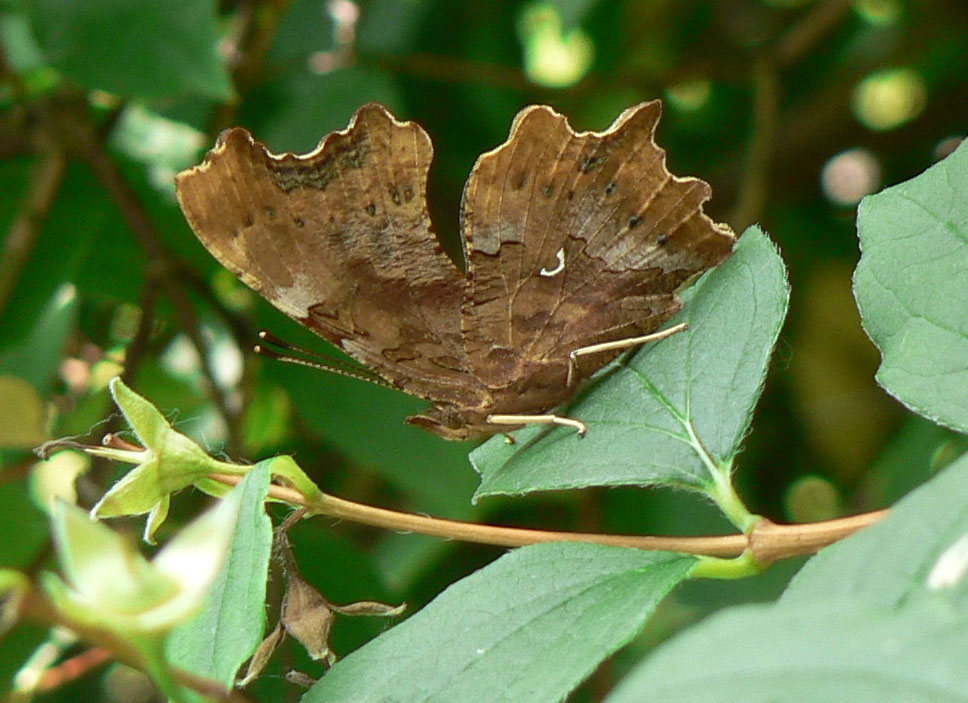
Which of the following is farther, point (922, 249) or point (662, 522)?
point (662, 522)

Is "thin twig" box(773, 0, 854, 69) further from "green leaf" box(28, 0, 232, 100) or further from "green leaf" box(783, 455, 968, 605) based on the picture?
"green leaf" box(783, 455, 968, 605)

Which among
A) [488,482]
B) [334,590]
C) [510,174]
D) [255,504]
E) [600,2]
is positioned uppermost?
[600,2]

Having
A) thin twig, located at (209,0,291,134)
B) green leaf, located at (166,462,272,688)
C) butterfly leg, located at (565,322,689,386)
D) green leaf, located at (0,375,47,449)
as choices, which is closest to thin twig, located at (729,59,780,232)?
thin twig, located at (209,0,291,134)

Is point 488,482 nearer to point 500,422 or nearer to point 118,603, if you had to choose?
point 500,422

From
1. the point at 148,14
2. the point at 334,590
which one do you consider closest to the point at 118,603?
the point at 334,590

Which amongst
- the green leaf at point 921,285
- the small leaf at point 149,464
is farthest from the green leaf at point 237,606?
the green leaf at point 921,285

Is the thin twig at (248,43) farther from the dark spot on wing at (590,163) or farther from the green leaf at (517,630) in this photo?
the green leaf at (517,630)
